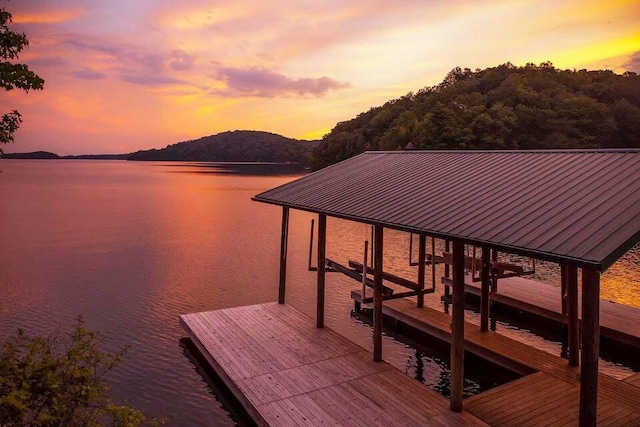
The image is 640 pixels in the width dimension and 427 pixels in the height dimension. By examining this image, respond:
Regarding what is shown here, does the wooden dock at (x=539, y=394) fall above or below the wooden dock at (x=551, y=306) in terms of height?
below

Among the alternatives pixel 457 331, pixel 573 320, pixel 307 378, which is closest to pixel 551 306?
pixel 573 320

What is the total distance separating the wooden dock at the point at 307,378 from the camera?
8.20 metres

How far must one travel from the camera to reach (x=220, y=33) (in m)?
40.3

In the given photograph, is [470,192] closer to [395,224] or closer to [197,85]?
[395,224]

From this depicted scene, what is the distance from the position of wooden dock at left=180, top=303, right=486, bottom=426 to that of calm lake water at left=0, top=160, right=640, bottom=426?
1.21 meters

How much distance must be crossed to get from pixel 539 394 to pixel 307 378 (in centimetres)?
473

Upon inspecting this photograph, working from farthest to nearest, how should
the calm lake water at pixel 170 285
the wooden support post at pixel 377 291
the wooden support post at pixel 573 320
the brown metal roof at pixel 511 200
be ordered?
the calm lake water at pixel 170 285, the wooden support post at pixel 377 291, the wooden support post at pixel 573 320, the brown metal roof at pixel 511 200

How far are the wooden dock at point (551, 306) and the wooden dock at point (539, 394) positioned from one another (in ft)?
10.9

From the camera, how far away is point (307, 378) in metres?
9.71

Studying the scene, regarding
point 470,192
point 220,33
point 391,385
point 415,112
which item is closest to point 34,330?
point 391,385

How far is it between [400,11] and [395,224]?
27.1 metres

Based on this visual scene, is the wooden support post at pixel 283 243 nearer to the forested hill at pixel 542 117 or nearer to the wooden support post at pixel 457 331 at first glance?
the wooden support post at pixel 457 331

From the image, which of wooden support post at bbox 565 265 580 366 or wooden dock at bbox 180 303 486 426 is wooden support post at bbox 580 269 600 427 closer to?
wooden dock at bbox 180 303 486 426

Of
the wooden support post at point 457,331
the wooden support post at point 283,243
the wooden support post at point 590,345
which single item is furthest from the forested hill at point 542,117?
the wooden support post at point 590,345
